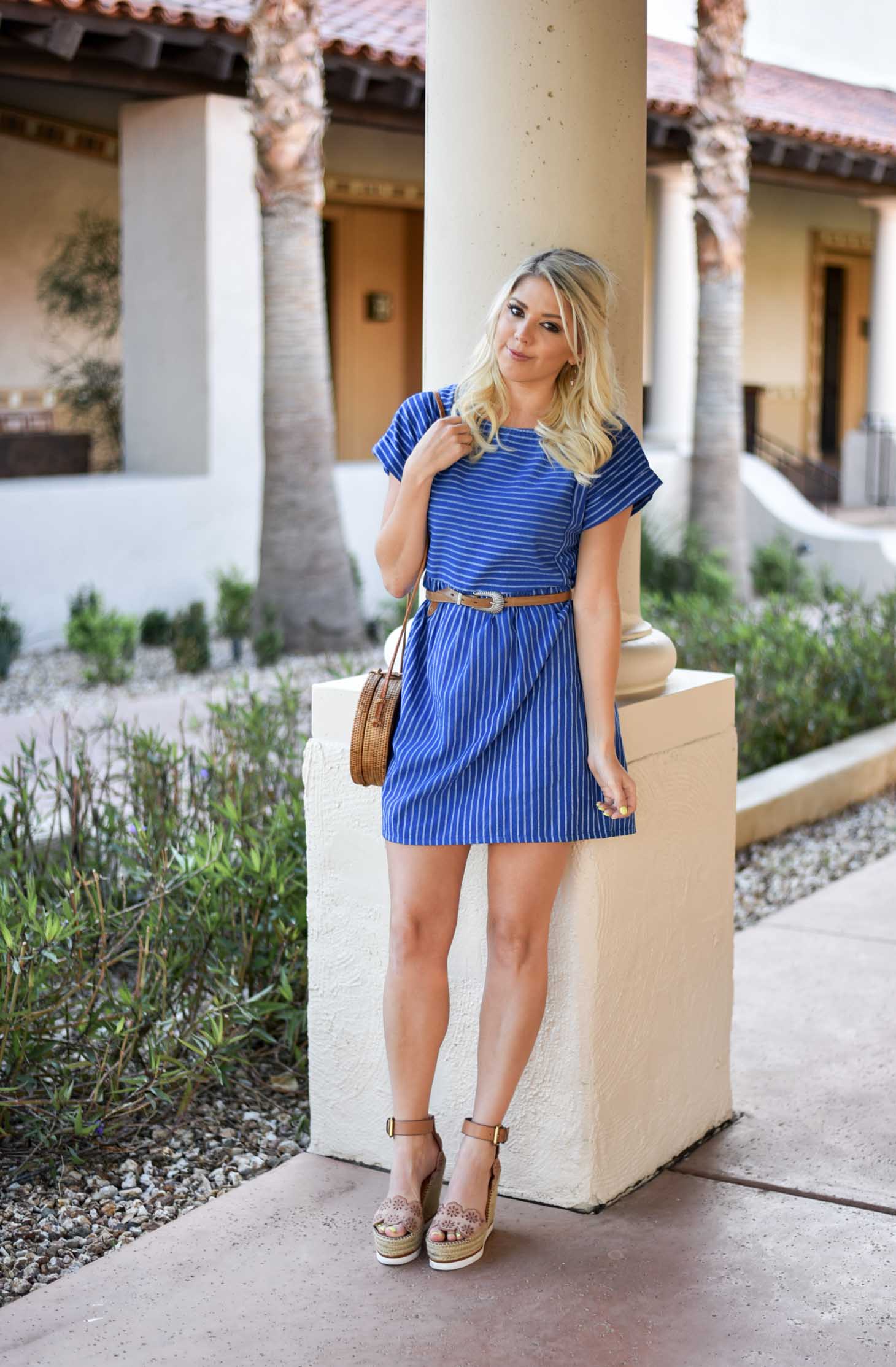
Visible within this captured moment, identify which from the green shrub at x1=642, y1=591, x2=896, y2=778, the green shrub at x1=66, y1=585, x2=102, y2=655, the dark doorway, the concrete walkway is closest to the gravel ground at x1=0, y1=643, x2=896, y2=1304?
the concrete walkway

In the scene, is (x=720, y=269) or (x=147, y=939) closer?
(x=147, y=939)

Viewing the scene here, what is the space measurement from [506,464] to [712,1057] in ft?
4.54

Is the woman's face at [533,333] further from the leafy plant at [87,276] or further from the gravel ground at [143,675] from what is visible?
the leafy plant at [87,276]

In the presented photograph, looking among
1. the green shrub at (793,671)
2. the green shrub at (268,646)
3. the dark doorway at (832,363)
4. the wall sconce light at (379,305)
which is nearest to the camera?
the green shrub at (793,671)

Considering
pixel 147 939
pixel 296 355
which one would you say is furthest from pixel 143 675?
pixel 147 939

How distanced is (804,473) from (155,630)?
34.3ft

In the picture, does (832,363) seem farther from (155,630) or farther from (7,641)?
(7,641)

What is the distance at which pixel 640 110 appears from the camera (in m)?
3.13

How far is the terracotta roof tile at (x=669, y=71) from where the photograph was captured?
379 inches

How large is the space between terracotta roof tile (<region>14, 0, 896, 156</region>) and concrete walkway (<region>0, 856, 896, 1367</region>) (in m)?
2.99

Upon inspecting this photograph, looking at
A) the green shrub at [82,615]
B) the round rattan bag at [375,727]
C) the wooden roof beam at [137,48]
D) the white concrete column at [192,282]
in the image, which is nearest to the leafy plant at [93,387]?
→ the white concrete column at [192,282]

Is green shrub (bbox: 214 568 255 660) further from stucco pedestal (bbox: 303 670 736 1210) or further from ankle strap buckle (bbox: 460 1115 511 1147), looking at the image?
ankle strap buckle (bbox: 460 1115 511 1147)

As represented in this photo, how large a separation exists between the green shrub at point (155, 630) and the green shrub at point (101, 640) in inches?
7.9

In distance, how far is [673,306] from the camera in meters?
13.7
